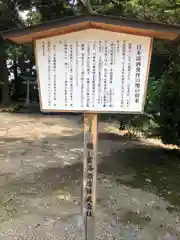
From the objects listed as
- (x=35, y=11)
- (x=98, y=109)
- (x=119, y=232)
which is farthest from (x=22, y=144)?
(x=35, y=11)

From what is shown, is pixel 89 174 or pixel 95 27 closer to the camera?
pixel 95 27

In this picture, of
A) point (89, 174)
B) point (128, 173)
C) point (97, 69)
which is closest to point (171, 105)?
point (128, 173)

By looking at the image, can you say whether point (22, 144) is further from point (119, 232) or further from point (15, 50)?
point (15, 50)

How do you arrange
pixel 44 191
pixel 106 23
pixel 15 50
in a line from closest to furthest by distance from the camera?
pixel 106 23 → pixel 44 191 → pixel 15 50

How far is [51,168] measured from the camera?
677 centimetres

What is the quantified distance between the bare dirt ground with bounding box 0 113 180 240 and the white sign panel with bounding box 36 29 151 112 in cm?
170

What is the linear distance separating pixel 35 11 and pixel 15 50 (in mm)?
2759

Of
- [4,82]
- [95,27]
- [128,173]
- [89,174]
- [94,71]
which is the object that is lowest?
[128,173]

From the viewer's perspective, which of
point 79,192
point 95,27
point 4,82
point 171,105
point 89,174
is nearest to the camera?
point 95,27

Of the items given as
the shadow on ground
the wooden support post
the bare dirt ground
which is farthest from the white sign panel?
the shadow on ground

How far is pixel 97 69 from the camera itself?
9.73ft

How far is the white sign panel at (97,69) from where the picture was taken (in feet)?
9.71

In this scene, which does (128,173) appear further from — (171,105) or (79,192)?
(171,105)

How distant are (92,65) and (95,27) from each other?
1.10 ft
